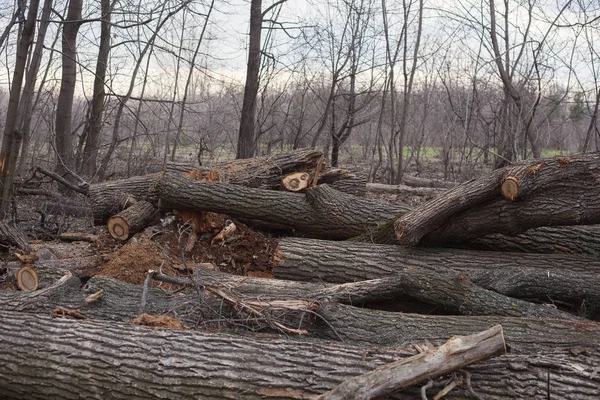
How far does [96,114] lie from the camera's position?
12.3 meters

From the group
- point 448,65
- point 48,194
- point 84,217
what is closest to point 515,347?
point 84,217

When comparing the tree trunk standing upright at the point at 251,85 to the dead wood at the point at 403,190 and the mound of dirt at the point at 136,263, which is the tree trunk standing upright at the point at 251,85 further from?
the mound of dirt at the point at 136,263

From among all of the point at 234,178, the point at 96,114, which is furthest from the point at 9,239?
the point at 96,114

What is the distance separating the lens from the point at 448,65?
48.0 ft

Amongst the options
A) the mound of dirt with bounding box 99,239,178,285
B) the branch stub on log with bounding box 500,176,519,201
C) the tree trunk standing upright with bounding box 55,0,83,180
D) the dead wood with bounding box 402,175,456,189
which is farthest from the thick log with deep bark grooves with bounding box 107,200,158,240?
the dead wood with bounding box 402,175,456,189

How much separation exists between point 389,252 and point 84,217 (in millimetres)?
5551

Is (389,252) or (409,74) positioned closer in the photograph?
(389,252)

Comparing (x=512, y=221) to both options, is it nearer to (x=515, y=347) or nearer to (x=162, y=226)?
(x=515, y=347)

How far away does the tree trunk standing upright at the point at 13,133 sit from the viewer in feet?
23.5

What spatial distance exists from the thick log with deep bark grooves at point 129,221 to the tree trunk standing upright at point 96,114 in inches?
209

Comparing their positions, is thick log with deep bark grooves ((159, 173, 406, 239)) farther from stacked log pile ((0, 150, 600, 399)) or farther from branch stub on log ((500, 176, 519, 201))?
branch stub on log ((500, 176, 519, 201))

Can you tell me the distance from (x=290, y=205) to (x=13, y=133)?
3.78 m

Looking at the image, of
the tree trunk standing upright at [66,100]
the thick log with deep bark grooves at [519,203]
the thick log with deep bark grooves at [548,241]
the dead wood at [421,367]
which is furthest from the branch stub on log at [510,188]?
the tree trunk standing upright at [66,100]

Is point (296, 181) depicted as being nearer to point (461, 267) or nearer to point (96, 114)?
point (461, 267)
